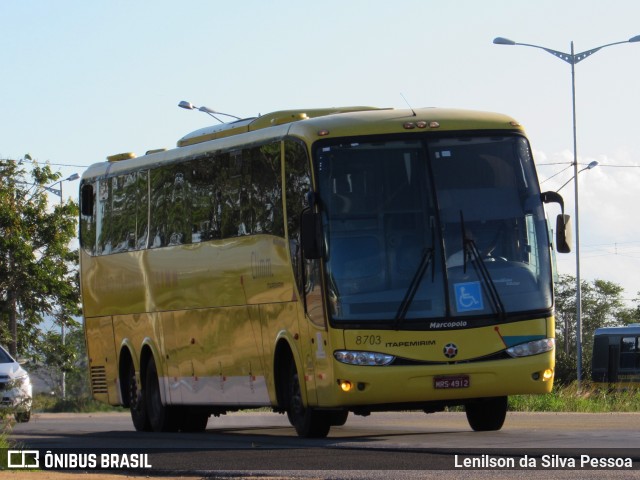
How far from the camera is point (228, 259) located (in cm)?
2067

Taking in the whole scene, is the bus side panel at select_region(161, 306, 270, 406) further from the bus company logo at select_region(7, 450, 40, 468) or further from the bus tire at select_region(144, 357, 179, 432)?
the bus company logo at select_region(7, 450, 40, 468)

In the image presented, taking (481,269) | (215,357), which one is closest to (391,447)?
(481,269)

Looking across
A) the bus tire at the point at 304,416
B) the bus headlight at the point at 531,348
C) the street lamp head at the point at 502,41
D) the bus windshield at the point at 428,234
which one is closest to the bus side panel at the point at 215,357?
the bus tire at the point at 304,416

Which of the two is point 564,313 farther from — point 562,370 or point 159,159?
point 159,159

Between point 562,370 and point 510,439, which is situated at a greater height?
point 510,439

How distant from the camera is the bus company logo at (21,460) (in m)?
14.9

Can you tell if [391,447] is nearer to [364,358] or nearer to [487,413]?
[364,358]

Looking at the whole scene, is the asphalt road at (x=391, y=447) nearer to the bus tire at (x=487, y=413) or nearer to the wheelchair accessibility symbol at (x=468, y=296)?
the bus tire at (x=487, y=413)

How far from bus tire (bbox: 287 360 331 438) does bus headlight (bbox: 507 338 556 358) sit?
2401mm

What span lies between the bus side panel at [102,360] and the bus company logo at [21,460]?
8.93 meters

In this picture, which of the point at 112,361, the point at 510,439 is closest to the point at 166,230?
the point at 112,361

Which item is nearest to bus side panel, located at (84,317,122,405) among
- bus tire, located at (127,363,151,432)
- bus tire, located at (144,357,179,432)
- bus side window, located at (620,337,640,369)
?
bus tire, located at (127,363,151,432)

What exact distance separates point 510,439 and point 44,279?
36.8 metres

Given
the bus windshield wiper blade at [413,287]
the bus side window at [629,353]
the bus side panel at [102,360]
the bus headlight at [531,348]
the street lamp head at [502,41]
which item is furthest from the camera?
the bus side window at [629,353]
